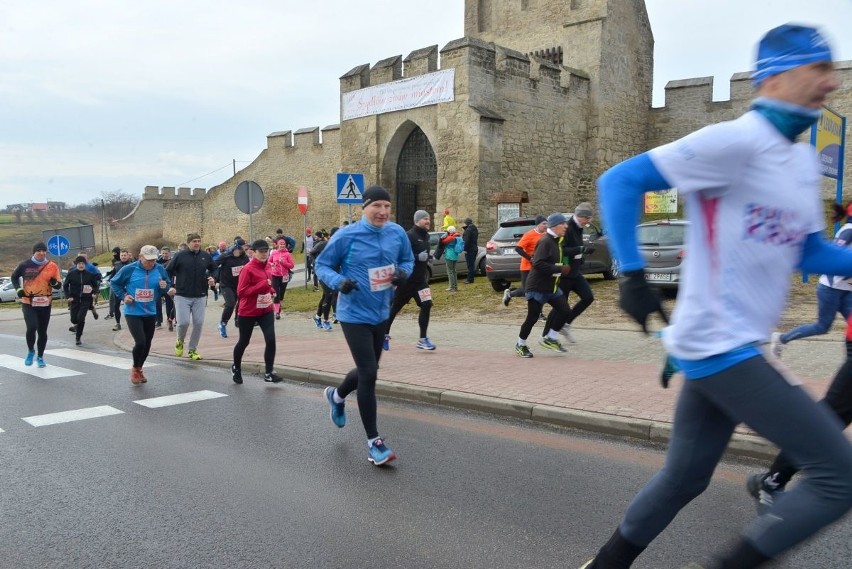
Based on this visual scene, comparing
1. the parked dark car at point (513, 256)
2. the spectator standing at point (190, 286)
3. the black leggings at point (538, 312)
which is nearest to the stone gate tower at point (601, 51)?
the parked dark car at point (513, 256)

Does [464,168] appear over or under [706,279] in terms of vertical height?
over

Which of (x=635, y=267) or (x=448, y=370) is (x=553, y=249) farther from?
(x=635, y=267)

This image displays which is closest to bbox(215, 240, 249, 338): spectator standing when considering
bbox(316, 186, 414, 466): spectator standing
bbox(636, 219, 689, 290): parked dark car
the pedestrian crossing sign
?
the pedestrian crossing sign

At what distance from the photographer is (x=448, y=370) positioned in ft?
27.0

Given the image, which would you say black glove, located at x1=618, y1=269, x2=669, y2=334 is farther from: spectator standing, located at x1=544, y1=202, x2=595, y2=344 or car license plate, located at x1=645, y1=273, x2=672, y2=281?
car license plate, located at x1=645, y1=273, x2=672, y2=281

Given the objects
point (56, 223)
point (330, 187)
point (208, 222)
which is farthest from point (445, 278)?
point (56, 223)

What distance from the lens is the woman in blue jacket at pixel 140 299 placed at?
28.8ft

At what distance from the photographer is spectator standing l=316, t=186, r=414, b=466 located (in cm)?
497

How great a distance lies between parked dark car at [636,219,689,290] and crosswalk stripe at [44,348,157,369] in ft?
29.5

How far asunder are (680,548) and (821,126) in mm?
11161

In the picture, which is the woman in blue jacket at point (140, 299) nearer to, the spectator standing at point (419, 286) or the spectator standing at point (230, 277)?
the spectator standing at point (419, 286)

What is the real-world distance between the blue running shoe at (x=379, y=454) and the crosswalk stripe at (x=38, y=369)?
21.2 feet

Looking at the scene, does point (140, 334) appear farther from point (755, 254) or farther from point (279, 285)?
point (755, 254)

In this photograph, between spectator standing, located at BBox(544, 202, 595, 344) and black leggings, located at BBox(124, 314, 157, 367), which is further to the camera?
spectator standing, located at BBox(544, 202, 595, 344)
